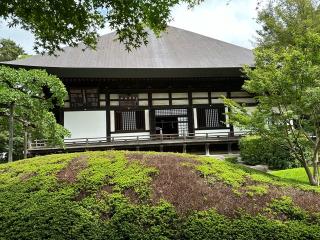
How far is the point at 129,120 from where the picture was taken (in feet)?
73.7

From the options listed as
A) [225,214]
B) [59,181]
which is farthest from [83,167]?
[225,214]

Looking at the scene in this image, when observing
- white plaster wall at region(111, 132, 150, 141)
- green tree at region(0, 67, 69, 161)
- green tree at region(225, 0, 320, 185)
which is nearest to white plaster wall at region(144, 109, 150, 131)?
white plaster wall at region(111, 132, 150, 141)

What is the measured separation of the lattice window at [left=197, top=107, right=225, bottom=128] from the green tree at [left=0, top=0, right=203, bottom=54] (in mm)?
17361

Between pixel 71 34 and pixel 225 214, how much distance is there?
3.43 metres

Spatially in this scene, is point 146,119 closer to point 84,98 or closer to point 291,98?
point 84,98

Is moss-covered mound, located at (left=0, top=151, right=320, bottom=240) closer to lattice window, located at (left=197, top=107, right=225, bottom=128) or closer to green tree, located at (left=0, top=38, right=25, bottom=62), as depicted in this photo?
lattice window, located at (left=197, top=107, right=225, bottom=128)

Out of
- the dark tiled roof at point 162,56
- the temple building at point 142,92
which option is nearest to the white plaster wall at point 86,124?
the temple building at point 142,92

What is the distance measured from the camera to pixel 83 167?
641 centimetres

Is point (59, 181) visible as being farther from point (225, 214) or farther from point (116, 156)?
point (225, 214)

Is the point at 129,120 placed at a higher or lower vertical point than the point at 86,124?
higher

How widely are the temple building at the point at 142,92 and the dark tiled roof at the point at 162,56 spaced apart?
0.06 metres

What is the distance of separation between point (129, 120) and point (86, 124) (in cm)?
248

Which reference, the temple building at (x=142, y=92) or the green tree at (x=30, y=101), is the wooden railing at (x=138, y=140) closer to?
the temple building at (x=142, y=92)

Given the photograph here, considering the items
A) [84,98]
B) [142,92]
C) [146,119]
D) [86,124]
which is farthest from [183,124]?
[84,98]
